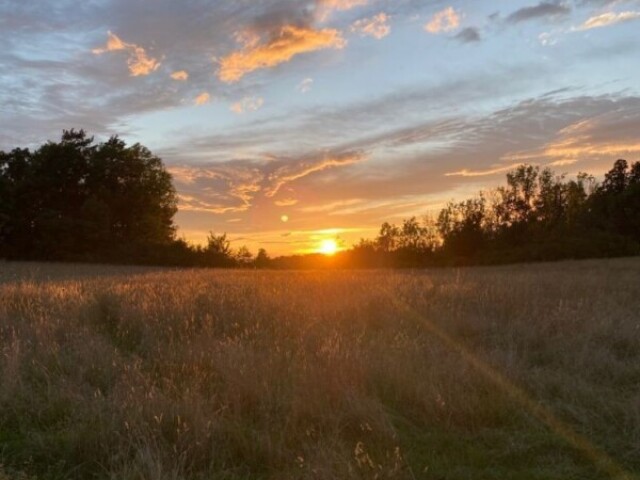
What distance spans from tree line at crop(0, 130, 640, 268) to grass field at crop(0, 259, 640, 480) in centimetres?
4285

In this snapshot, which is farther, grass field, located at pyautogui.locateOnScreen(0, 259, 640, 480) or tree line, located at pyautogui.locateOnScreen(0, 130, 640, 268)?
tree line, located at pyautogui.locateOnScreen(0, 130, 640, 268)

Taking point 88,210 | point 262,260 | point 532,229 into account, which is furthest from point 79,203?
point 532,229

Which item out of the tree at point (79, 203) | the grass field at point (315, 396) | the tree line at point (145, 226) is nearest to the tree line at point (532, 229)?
the tree line at point (145, 226)

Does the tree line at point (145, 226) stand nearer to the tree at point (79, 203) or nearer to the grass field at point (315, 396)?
the tree at point (79, 203)

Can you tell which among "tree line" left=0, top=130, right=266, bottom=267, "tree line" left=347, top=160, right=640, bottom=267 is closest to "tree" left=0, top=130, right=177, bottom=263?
"tree line" left=0, top=130, right=266, bottom=267

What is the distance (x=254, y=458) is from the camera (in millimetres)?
4340

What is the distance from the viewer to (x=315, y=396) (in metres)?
5.22

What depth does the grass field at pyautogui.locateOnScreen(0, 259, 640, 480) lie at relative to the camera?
4.29 m

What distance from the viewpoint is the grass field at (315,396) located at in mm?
4285

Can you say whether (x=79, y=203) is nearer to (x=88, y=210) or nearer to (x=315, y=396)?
(x=88, y=210)

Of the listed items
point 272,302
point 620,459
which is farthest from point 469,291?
point 620,459

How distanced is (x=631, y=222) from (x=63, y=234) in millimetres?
58084

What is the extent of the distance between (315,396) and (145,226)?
55.8 m

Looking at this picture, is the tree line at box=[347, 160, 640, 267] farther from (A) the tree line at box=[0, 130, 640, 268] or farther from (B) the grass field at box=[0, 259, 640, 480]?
(B) the grass field at box=[0, 259, 640, 480]
